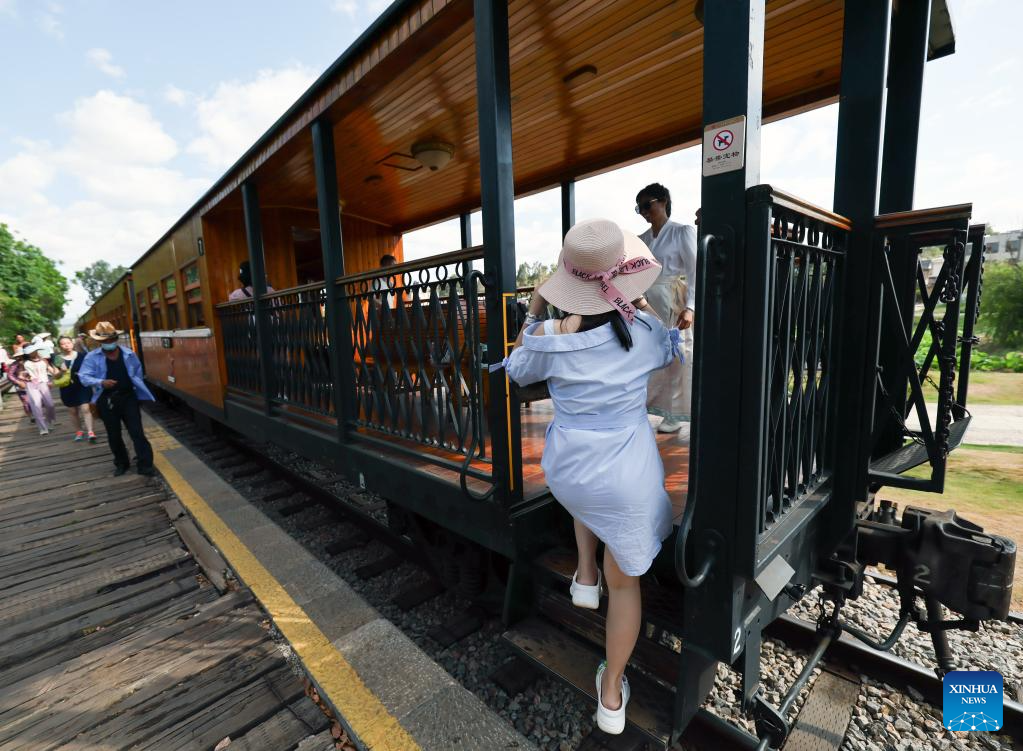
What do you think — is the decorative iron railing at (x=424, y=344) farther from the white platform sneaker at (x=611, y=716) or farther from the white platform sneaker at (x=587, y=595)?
the white platform sneaker at (x=611, y=716)

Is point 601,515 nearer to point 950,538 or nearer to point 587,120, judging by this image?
point 950,538

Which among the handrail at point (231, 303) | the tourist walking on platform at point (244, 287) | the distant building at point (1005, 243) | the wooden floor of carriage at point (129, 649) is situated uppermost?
the distant building at point (1005, 243)

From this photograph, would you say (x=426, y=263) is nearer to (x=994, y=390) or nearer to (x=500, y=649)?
(x=500, y=649)

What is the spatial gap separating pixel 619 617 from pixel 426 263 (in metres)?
1.89


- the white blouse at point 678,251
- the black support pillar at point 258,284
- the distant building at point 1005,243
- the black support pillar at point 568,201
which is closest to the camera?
the white blouse at point 678,251

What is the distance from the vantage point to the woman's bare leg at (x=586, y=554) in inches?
77.7

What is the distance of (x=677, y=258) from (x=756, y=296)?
1582 millimetres

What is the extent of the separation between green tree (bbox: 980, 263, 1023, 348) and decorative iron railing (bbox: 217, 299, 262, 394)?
1227 inches

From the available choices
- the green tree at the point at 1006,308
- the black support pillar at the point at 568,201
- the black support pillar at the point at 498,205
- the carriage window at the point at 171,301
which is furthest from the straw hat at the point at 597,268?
the green tree at the point at 1006,308

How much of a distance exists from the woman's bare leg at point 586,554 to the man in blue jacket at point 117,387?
225 inches

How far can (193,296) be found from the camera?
643 centimetres

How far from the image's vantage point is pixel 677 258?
301 cm

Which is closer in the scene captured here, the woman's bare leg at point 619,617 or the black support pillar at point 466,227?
the woman's bare leg at point 619,617

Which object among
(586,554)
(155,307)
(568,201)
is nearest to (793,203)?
(586,554)
